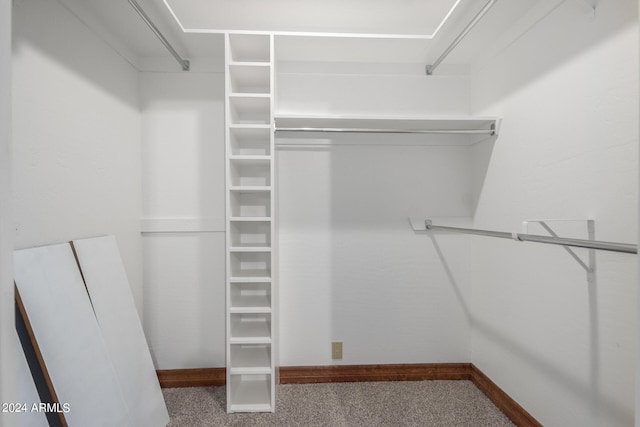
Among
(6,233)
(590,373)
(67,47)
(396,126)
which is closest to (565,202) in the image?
(590,373)

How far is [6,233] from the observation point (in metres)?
0.39

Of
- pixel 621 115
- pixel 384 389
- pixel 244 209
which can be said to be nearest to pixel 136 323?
pixel 244 209

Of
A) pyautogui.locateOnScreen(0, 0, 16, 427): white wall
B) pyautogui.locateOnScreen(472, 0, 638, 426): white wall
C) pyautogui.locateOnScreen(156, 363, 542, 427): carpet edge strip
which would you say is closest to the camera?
pyautogui.locateOnScreen(0, 0, 16, 427): white wall

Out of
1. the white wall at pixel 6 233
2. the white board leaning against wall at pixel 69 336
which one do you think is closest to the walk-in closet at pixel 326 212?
the white board leaning against wall at pixel 69 336

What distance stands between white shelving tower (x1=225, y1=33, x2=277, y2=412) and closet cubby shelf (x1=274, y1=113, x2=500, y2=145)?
182 mm

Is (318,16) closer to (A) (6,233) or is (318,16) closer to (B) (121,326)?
(A) (6,233)

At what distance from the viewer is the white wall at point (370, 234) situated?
2133mm

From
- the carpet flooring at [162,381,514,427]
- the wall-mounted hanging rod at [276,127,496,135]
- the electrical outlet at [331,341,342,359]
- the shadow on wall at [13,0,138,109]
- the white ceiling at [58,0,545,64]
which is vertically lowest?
the carpet flooring at [162,381,514,427]

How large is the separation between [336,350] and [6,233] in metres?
2.04

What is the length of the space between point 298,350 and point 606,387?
160cm

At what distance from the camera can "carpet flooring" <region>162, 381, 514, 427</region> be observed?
5.64 feet

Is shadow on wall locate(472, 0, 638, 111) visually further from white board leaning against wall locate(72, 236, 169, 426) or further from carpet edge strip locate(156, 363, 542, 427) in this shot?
white board leaning against wall locate(72, 236, 169, 426)

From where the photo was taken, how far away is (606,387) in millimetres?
1211

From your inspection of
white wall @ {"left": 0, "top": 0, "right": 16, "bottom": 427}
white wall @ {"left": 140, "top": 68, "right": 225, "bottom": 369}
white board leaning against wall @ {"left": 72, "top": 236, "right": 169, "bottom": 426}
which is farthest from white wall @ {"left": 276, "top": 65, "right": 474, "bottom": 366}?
white wall @ {"left": 0, "top": 0, "right": 16, "bottom": 427}
